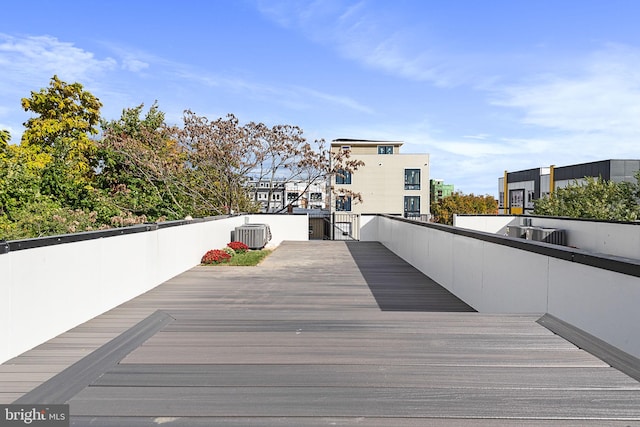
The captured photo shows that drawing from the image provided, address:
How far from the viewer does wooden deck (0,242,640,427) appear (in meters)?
1.60

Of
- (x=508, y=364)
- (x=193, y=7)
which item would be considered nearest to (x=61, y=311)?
(x=508, y=364)

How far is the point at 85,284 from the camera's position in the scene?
489cm

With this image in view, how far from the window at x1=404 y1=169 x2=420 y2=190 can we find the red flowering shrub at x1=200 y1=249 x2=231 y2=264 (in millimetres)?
29450

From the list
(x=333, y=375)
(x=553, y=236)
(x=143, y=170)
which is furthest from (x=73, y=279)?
(x=143, y=170)

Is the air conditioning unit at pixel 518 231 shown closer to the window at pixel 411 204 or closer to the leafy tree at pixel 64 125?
the leafy tree at pixel 64 125

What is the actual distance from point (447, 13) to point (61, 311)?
10.6 m

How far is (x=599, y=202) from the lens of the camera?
17016 mm

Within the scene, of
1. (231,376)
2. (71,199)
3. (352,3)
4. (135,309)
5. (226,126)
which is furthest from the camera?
(226,126)

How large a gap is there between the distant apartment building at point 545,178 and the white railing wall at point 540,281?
29.1 metres

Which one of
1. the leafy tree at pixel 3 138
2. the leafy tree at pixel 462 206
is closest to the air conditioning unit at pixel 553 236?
the leafy tree at pixel 3 138

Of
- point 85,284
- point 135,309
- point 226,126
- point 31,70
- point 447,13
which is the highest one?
point 31,70

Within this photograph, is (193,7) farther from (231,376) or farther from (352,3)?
(231,376)

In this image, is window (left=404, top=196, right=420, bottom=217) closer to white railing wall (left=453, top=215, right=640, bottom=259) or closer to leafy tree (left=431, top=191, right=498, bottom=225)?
leafy tree (left=431, top=191, right=498, bottom=225)

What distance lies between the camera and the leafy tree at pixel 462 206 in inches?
1681
